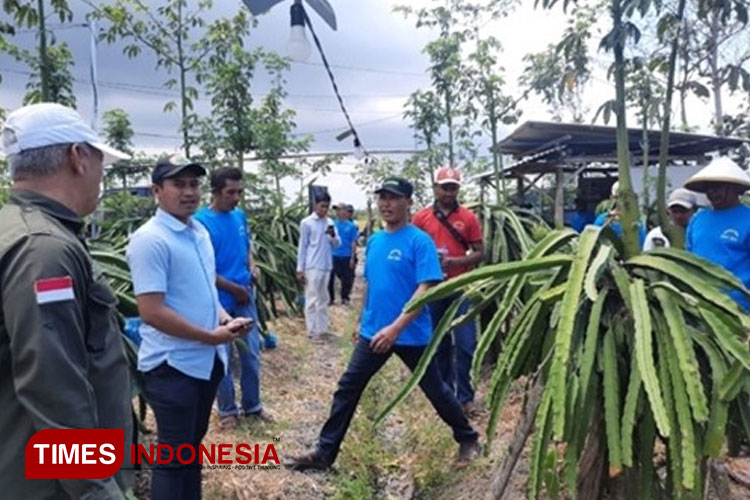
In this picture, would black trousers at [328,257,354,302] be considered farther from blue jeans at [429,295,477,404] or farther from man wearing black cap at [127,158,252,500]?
man wearing black cap at [127,158,252,500]

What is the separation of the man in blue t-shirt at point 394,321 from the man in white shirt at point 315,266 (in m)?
4.38

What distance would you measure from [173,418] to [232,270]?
2.03 meters

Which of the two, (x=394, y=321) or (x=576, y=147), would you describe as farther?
(x=576, y=147)

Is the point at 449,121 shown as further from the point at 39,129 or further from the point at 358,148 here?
the point at 39,129

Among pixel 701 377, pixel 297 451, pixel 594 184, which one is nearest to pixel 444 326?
pixel 701 377

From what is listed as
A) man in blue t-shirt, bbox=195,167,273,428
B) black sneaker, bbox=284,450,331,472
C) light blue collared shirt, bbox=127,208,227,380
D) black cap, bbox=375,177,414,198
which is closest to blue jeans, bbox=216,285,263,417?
man in blue t-shirt, bbox=195,167,273,428

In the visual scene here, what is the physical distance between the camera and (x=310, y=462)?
4.08 meters

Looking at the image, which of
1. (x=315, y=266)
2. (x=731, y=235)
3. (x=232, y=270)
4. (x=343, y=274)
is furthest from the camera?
(x=343, y=274)

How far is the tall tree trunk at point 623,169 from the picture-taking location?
2850 millimetres

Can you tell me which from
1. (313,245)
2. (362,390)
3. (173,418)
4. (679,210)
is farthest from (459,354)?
(313,245)

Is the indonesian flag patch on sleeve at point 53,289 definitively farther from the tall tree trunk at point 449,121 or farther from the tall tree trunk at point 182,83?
the tall tree trunk at point 449,121

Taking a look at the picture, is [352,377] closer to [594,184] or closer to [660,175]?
[660,175]

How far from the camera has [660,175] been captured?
3.72 meters

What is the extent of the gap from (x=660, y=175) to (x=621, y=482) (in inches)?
68.6
